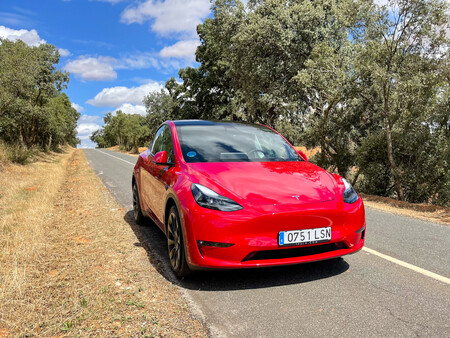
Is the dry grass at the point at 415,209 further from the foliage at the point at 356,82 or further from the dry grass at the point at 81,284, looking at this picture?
the dry grass at the point at 81,284

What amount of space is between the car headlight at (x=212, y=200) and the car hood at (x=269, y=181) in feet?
0.26

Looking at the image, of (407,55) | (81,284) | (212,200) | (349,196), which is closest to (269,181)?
(212,200)

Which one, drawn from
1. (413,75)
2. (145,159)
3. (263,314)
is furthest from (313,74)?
(263,314)

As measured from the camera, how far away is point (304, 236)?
321 centimetres

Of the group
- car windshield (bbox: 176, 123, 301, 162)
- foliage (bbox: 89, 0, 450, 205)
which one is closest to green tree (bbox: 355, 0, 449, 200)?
foliage (bbox: 89, 0, 450, 205)

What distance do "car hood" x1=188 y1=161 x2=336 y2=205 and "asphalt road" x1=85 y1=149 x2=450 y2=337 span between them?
87 centimetres

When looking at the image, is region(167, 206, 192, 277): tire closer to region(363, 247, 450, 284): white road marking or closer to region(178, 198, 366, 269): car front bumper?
region(178, 198, 366, 269): car front bumper

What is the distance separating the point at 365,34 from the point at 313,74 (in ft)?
6.93

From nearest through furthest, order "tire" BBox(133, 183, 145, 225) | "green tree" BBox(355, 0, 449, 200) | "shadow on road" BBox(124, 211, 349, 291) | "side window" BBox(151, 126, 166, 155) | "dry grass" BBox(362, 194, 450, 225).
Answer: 1. "shadow on road" BBox(124, 211, 349, 291)
2. "side window" BBox(151, 126, 166, 155)
3. "tire" BBox(133, 183, 145, 225)
4. "dry grass" BBox(362, 194, 450, 225)
5. "green tree" BBox(355, 0, 449, 200)

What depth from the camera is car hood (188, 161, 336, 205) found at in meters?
3.29

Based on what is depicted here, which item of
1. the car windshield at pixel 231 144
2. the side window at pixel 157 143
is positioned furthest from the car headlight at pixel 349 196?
the side window at pixel 157 143

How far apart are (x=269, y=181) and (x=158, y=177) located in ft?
5.51

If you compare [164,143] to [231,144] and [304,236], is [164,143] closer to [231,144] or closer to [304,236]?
[231,144]

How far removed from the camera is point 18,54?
1981cm
